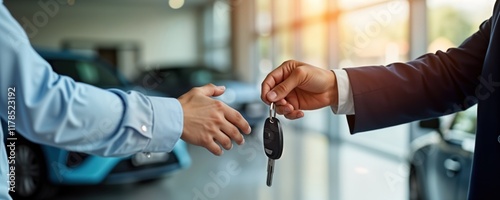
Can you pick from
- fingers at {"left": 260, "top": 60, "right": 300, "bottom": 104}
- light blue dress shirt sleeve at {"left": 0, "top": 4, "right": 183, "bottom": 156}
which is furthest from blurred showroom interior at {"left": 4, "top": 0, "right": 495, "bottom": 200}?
fingers at {"left": 260, "top": 60, "right": 300, "bottom": 104}

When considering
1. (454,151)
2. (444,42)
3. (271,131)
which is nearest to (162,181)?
(454,151)

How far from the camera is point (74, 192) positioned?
315 centimetres

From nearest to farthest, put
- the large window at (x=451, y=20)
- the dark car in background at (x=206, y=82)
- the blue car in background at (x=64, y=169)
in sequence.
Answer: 1. the blue car in background at (x=64, y=169)
2. the large window at (x=451, y=20)
3. the dark car in background at (x=206, y=82)

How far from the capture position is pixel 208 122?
67cm

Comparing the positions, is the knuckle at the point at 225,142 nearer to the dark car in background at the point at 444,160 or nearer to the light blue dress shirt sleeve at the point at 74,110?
the light blue dress shirt sleeve at the point at 74,110

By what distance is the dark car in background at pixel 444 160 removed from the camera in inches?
69.5

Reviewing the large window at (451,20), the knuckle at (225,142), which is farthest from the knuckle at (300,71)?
the large window at (451,20)

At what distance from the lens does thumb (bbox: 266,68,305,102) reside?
800mm

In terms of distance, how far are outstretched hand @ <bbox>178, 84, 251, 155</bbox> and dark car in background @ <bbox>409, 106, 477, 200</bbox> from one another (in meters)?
1.29

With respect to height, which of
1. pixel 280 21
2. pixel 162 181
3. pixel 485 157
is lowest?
pixel 162 181

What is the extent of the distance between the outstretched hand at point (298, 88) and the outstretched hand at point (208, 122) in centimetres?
12

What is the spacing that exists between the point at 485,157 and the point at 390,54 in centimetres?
377

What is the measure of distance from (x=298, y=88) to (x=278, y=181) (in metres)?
2.54

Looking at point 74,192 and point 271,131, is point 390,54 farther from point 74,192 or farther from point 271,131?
point 271,131
